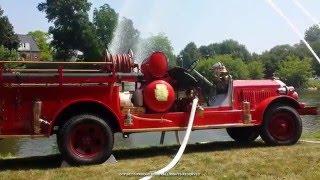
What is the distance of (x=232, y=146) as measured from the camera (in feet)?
36.8

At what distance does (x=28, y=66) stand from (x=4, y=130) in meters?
1.30

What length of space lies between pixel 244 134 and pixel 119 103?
3.83 meters

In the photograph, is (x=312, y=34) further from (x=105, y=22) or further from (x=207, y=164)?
(x=207, y=164)

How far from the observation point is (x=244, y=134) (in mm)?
12047

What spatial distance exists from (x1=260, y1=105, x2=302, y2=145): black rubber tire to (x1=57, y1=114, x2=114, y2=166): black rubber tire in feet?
11.4

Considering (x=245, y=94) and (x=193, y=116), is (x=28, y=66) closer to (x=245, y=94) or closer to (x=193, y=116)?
(x=193, y=116)

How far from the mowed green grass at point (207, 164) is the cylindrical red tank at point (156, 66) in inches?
59.8

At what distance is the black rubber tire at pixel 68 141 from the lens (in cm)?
882

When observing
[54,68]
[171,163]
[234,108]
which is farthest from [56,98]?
[234,108]

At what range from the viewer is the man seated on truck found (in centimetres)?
1106

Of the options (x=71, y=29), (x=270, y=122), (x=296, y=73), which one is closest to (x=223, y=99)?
(x=270, y=122)

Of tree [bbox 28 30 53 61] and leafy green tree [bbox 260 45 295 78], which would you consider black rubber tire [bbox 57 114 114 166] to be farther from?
tree [bbox 28 30 53 61]

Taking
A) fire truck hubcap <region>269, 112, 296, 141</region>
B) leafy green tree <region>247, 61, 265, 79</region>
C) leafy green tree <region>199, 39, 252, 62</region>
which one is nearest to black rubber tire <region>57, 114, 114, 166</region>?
fire truck hubcap <region>269, 112, 296, 141</region>

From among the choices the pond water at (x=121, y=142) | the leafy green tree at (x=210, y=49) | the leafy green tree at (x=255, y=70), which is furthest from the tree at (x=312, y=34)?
the pond water at (x=121, y=142)
